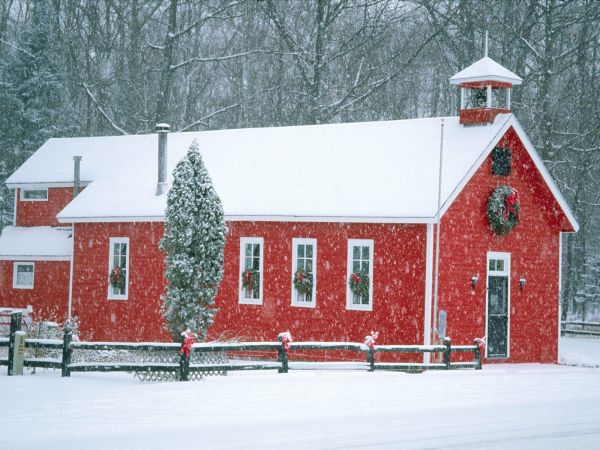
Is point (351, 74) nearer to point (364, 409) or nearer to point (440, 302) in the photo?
point (440, 302)

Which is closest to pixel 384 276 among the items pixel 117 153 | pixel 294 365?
pixel 294 365

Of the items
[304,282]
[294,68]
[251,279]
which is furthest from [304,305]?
[294,68]

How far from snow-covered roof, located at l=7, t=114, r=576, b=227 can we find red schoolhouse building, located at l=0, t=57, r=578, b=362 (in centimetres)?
5

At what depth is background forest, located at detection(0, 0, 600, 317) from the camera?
4197 cm

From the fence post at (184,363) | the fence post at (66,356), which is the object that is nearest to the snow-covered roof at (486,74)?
the fence post at (184,363)

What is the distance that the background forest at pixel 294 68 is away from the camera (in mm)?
41969

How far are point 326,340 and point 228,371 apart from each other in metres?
5.06

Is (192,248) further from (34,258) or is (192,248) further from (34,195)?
(34,195)

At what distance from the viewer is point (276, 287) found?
93.5 feet

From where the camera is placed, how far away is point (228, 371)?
74.9ft

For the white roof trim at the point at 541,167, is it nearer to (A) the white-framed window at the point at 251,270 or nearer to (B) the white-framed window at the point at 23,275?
(A) the white-framed window at the point at 251,270

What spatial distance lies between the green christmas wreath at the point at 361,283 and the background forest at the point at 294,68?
15371 mm

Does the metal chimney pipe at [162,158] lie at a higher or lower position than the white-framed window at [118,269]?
higher

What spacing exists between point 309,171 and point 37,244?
371 inches
